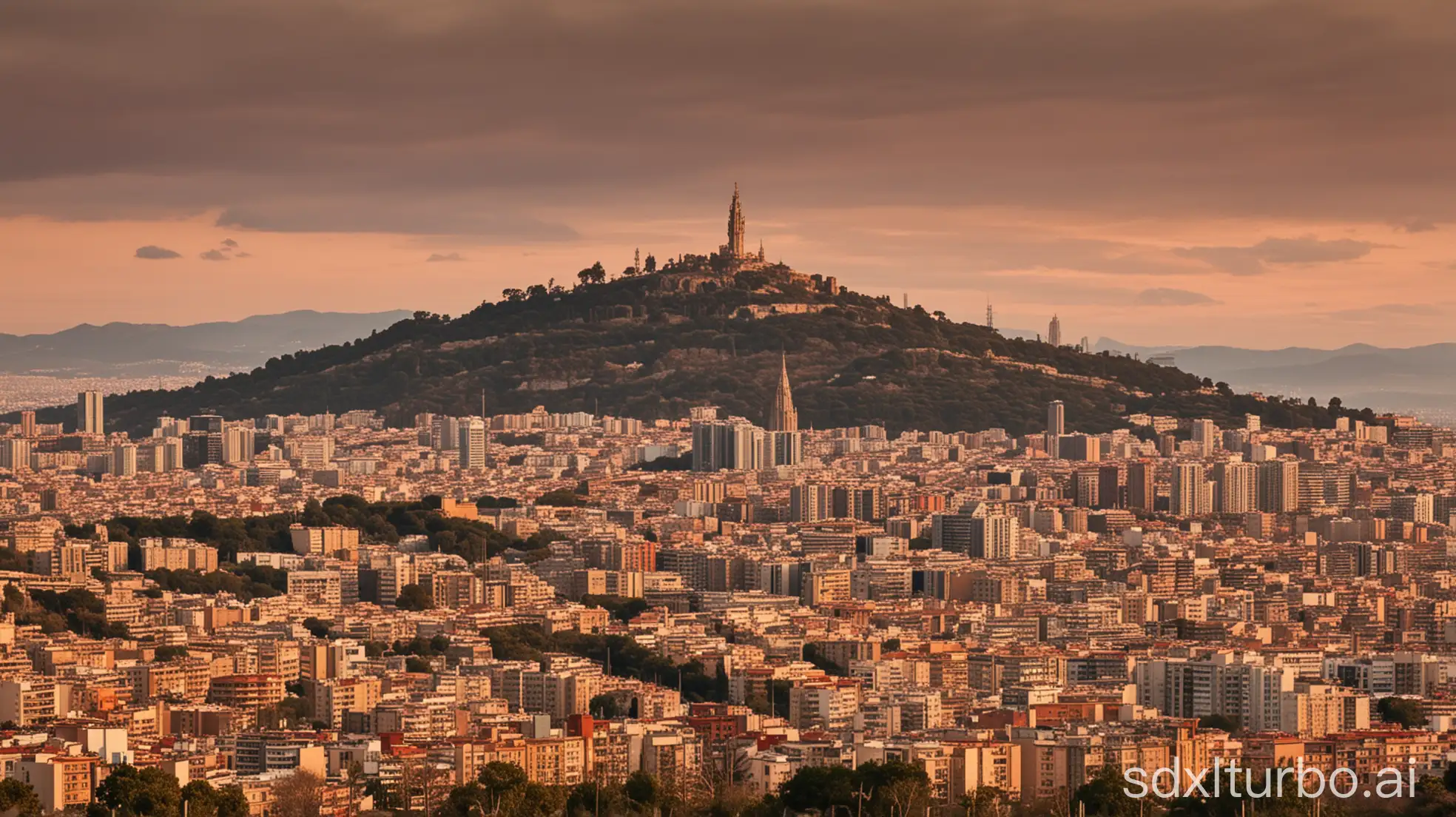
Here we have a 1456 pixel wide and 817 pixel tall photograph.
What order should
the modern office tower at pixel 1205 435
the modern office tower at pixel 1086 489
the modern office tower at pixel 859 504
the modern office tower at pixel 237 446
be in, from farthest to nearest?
1. the modern office tower at pixel 237 446
2. the modern office tower at pixel 1205 435
3. the modern office tower at pixel 1086 489
4. the modern office tower at pixel 859 504

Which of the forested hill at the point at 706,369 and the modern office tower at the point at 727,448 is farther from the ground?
the forested hill at the point at 706,369

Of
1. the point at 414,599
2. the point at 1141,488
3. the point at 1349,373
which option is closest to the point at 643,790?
the point at 414,599

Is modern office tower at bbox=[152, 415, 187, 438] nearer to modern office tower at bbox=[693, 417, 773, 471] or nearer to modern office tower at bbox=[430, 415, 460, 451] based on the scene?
modern office tower at bbox=[430, 415, 460, 451]

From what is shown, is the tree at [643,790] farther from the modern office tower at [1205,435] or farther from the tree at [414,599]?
the modern office tower at [1205,435]

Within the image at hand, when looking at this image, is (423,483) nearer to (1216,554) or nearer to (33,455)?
(33,455)

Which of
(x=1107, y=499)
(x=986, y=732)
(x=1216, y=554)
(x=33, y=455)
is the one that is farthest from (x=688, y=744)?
(x=33, y=455)

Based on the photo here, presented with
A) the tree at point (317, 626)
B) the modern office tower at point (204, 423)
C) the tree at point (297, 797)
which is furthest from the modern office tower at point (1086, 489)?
the tree at point (297, 797)

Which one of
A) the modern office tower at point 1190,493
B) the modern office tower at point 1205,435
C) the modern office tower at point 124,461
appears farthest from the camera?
the modern office tower at point 1205,435
